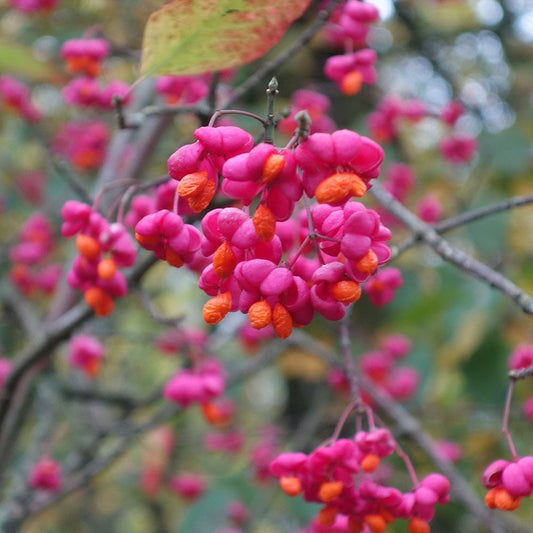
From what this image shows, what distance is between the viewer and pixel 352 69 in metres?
1.14

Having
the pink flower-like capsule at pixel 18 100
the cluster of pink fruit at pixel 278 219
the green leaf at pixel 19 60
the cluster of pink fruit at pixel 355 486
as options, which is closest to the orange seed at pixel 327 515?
the cluster of pink fruit at pixel 355 486

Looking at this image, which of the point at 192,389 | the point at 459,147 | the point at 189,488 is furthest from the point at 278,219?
the point at 189,488

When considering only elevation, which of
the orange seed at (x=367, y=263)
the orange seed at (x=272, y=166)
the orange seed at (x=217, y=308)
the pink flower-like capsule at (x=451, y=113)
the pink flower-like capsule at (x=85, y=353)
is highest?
the orange seed at (x=272, y=166)

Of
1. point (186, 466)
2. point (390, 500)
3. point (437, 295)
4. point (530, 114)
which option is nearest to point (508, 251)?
point (437, 295)

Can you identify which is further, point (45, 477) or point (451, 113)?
point (451, 113)

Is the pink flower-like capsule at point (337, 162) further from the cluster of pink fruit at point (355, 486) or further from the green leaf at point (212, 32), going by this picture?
the cluster of pink fruit at point (355, 486)

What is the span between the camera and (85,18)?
268 cm

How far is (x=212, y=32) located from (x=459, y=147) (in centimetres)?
152

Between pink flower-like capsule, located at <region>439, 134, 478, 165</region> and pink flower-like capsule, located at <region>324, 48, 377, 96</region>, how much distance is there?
1.08 m

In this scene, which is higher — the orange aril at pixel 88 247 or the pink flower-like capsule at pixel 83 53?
the pink flower-like capsule at pixel 83 53

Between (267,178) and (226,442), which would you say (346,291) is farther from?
(226,442)

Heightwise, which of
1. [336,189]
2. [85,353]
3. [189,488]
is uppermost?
[336,189]

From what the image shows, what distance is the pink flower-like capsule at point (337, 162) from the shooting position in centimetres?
58

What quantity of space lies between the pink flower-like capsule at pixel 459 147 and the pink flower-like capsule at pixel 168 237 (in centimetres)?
159
